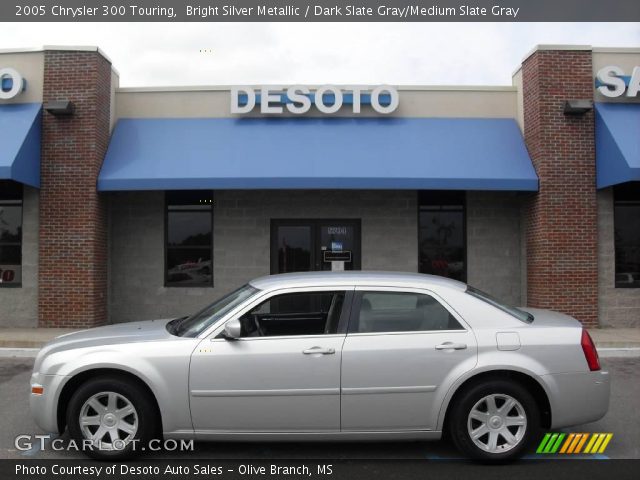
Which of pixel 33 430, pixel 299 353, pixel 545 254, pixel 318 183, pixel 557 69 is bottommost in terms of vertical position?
pixel 33 430

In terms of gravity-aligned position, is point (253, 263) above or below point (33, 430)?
above

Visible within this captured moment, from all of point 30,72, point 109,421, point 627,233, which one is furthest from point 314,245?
point 109,421

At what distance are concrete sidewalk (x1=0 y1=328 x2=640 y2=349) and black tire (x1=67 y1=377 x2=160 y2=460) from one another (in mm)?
5684

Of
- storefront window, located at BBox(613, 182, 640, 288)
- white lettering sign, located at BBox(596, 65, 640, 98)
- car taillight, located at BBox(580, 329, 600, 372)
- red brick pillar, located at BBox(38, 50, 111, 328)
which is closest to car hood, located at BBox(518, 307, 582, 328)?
car taillight, located at BBox(580, 329, 600, 372)

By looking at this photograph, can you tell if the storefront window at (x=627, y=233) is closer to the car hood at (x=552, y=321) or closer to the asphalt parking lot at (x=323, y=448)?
the asphalt parking lot at (x=323, y=448)

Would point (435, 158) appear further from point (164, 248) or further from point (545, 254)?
point (164, 248)

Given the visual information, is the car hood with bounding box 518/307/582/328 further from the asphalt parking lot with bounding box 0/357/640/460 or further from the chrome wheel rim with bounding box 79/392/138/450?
the chrome wheel rim with bounding box 79/392/138/450

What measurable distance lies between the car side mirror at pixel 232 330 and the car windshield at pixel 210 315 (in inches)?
9.3

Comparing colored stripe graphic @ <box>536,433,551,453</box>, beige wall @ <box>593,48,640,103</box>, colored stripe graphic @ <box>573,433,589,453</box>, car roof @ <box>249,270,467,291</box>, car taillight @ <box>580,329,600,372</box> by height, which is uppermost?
beige wall @ <box>593,48,640,103</box>

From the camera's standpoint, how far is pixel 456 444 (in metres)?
4.55

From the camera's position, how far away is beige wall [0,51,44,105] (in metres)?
11.3

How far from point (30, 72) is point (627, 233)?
40.9ft

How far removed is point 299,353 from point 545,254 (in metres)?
7.90

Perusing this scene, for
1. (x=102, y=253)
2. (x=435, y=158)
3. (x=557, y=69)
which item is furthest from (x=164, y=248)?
(x=557, y=69)
